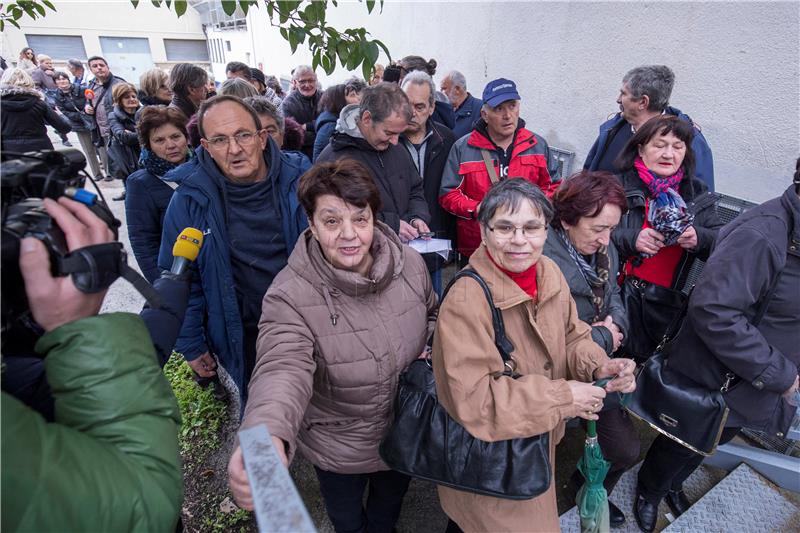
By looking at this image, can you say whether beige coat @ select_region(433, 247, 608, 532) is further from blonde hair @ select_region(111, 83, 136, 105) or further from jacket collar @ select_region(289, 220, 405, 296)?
blonde hair @ select_region(111, 83, 136, 105)

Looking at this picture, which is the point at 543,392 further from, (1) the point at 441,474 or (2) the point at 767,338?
(2) the point at 767,338

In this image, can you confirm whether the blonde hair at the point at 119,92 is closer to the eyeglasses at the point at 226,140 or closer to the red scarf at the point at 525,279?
the eyeglasses at the point at 226,140

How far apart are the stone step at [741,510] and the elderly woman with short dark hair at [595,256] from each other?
57 centimetres

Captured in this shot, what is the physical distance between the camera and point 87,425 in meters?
0.87

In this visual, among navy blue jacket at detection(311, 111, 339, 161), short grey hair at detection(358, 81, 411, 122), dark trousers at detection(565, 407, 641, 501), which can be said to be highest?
short grey hair at detection(358, 81, 411, 122)

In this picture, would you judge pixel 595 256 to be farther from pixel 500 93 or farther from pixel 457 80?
pixel 457 80

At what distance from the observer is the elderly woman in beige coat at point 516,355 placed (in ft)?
4.74

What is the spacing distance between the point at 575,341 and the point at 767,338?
90 centimetres

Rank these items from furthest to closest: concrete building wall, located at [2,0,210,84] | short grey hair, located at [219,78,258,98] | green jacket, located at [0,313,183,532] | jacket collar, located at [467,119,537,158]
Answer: concrete building wall, located at [2,0,210,84] → short grey hair, located at [219,78,258,98] → jacket collar, located at [467,119,537,158] → green jacket, located at [0,313,183,532]

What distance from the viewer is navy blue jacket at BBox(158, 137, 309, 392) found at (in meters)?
2.11

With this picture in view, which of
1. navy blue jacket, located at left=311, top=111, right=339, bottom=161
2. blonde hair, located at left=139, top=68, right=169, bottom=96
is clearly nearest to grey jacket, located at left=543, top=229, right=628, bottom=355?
navy blue jacket, located at left=311, top=111, right=339, bottom=161

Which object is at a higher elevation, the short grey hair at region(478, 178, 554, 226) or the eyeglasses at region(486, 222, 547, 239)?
the short grey hair at region(478, 178, 554, 226)

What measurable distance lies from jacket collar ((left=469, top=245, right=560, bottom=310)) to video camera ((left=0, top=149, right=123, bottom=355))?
1140mm

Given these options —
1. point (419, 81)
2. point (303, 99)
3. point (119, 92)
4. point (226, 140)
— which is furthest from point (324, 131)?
point (119, 92)
